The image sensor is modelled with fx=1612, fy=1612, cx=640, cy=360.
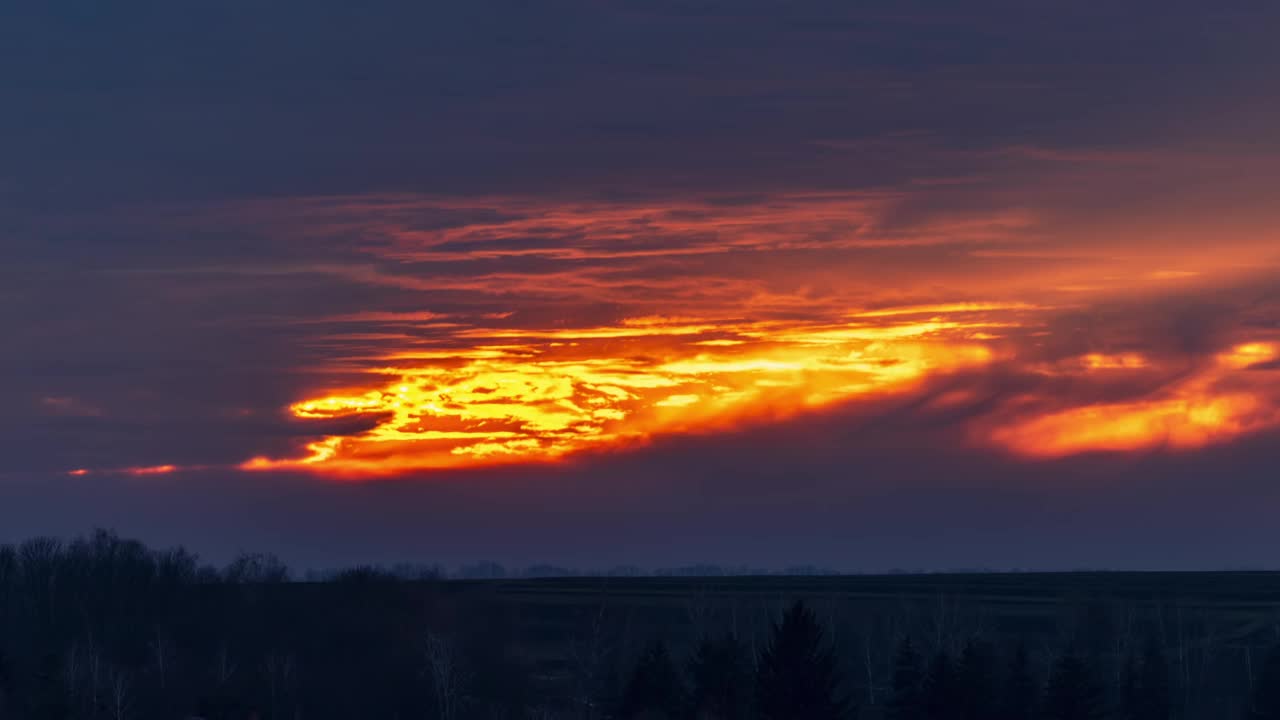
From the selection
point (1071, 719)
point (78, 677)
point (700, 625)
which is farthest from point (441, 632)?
point (1071, 719)

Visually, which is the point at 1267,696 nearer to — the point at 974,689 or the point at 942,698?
the point at 974,689

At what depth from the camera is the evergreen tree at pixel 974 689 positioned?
9588 cm

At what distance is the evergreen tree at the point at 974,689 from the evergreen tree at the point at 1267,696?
2139cm

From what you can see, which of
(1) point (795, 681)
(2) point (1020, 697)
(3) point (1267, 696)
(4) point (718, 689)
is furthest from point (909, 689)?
(3) point (1267, 696)

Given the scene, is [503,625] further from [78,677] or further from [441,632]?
[78,677]

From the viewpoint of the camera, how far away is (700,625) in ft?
569

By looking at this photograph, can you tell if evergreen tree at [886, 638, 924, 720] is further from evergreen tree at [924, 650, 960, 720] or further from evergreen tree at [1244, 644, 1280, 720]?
evergreen tree at [1244, 644, 1280, 720]

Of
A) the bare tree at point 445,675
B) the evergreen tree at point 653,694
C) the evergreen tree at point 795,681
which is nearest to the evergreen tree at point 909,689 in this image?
the evergreen tree at point 795,681

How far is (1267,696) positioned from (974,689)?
3004cm

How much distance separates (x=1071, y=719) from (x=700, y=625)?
260ft

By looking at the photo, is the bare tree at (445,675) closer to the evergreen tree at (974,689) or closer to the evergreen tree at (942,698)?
the evergreen tree at (974,689)

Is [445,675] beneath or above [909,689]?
above

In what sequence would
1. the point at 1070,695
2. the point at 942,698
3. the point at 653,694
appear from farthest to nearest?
the point at 653,694, the point at 1070,695, the point at 942,698

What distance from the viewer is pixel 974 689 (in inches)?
3846
